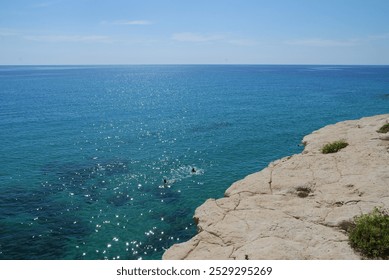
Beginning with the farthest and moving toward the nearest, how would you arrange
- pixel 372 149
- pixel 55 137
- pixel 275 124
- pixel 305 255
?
pixel 275 124, pixel 55 137, pixel 372 149, pixel 305 255

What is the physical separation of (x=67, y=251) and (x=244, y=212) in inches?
654

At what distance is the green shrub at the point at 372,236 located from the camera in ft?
44.6

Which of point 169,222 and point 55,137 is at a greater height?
point 55,137

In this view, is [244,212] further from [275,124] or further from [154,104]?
[154,104]

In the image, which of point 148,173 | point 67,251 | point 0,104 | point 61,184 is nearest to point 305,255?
point 67,251

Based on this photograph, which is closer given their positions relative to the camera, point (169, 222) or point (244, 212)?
point (244, 212)

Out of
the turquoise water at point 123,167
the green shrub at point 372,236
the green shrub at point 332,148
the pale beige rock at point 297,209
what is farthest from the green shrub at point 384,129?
the green shrub at point 372,236

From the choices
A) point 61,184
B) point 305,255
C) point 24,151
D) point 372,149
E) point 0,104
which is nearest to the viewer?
point 305,255

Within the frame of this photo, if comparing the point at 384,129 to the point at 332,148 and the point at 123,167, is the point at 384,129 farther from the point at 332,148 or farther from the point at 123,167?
the point at 123,167

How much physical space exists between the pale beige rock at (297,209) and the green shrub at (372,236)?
577 mm

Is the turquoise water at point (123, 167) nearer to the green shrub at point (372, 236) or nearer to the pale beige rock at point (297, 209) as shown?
the pale beige rock at point (297, 209)

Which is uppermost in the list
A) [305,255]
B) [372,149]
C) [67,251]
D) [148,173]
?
[372,149]

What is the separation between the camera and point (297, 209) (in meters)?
18.2

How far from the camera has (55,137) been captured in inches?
2259
